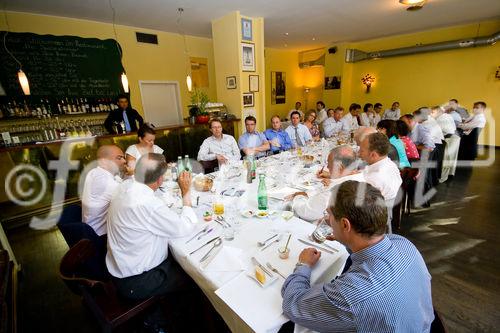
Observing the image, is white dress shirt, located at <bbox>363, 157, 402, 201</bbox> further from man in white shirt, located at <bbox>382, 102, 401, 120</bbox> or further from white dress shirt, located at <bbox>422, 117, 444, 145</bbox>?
man in white shirt, located at <bbox>382, 102, 401, 120</bbox>

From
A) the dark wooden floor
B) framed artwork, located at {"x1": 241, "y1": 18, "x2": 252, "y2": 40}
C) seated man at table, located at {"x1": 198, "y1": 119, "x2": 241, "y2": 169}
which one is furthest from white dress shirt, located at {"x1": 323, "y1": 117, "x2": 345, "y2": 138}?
seated man at table, located at {"x1": 198, "y1": 119, "x2": 241, "y2": 169}

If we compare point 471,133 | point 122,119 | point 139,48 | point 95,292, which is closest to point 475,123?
point 471,133

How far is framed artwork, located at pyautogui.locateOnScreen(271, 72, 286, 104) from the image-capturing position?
9516 millimetres

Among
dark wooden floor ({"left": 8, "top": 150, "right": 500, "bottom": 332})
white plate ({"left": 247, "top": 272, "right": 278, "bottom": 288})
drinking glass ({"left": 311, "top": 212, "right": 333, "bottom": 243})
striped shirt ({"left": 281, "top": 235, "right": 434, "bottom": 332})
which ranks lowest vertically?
dark wooden floor ({"left": 8, "top": 150, "right": 500, "bottom": 332})

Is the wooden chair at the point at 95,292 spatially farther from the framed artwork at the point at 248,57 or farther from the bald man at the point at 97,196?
the framed artwork at the point at 248,57

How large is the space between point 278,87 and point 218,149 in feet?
22.2

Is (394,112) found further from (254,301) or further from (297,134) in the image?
(254,301)

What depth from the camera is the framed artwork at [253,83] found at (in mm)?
5508

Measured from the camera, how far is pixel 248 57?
5324 mm

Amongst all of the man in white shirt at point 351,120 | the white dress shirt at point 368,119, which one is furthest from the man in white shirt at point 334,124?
the white dress shirt at point 368,119

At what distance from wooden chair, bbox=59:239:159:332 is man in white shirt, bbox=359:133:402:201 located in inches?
74.3

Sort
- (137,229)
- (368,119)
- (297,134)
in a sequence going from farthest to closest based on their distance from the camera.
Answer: (368,119) < (297,134) < (137,229)

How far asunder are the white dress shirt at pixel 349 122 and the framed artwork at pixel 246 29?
10.3 feet

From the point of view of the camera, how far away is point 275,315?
1.02 metres
